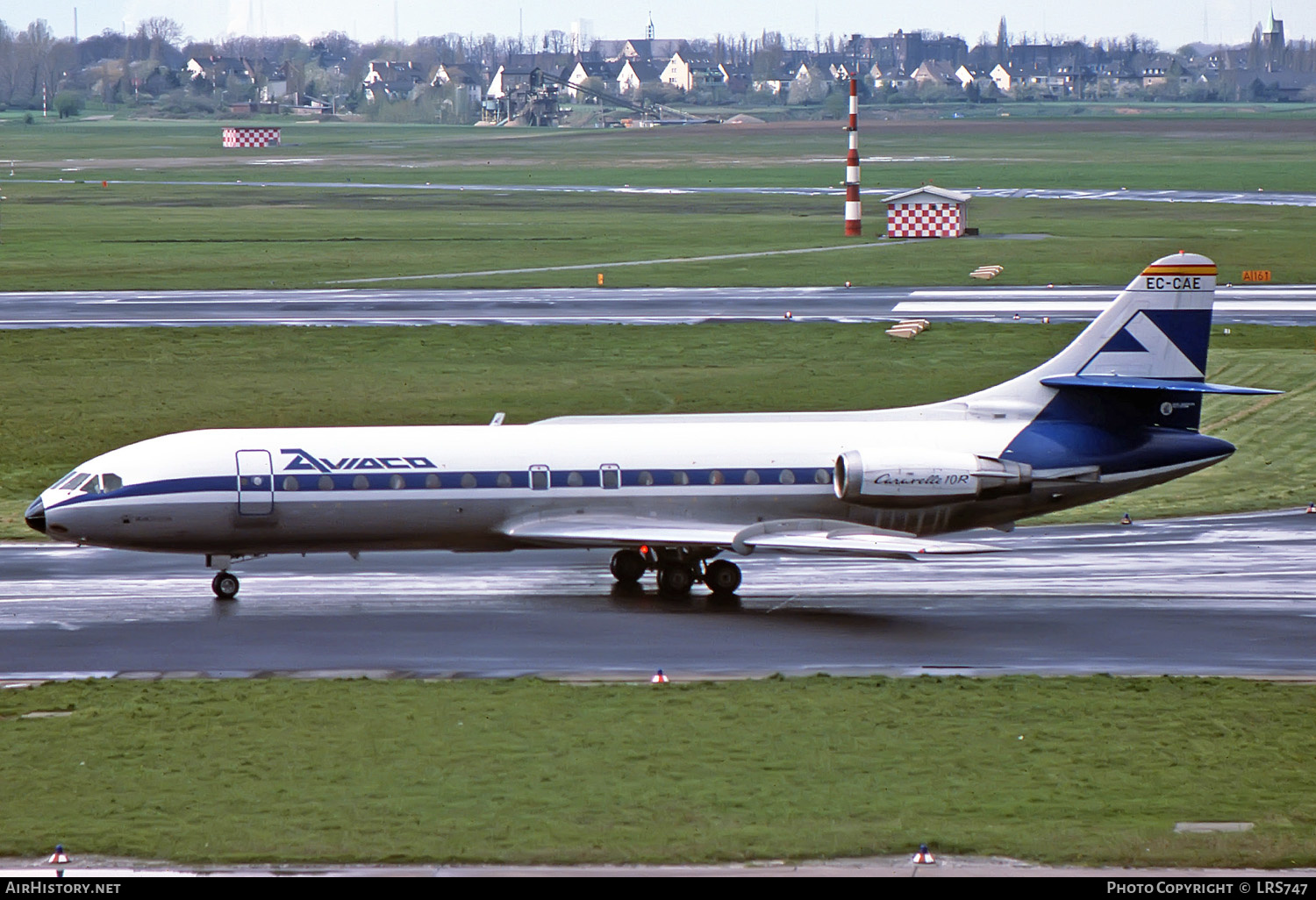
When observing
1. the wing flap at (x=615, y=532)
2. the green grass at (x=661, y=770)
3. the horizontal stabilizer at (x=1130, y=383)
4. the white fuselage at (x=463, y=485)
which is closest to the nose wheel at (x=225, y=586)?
the white fuselage at (x=463, y=485)

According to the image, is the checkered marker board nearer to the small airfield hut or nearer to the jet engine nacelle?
the small airfield hut

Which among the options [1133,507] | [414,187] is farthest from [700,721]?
[414,187]

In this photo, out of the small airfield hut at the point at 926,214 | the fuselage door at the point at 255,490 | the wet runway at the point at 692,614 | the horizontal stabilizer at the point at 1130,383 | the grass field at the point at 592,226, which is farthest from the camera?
the small airfield hut at the point at 926,214

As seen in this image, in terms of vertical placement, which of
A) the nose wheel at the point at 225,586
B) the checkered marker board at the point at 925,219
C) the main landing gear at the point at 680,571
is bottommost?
the nose wheel at the point at 225,586

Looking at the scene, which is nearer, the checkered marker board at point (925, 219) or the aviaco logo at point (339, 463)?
the aviaco logo at point (339, 463)

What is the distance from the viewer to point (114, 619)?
29844mm

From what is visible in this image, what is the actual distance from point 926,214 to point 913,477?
2594 inches

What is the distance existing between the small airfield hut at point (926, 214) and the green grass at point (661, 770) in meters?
72.1

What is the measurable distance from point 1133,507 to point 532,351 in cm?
2530

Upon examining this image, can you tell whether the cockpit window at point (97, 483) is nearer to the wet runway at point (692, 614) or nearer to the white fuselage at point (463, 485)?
the white fuselage at point (463, 485)

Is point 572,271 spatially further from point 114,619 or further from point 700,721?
point 700,721

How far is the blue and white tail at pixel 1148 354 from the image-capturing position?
3316cm

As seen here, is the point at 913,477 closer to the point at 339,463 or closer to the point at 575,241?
the point at 339,463

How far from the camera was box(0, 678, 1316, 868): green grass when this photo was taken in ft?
57.8
